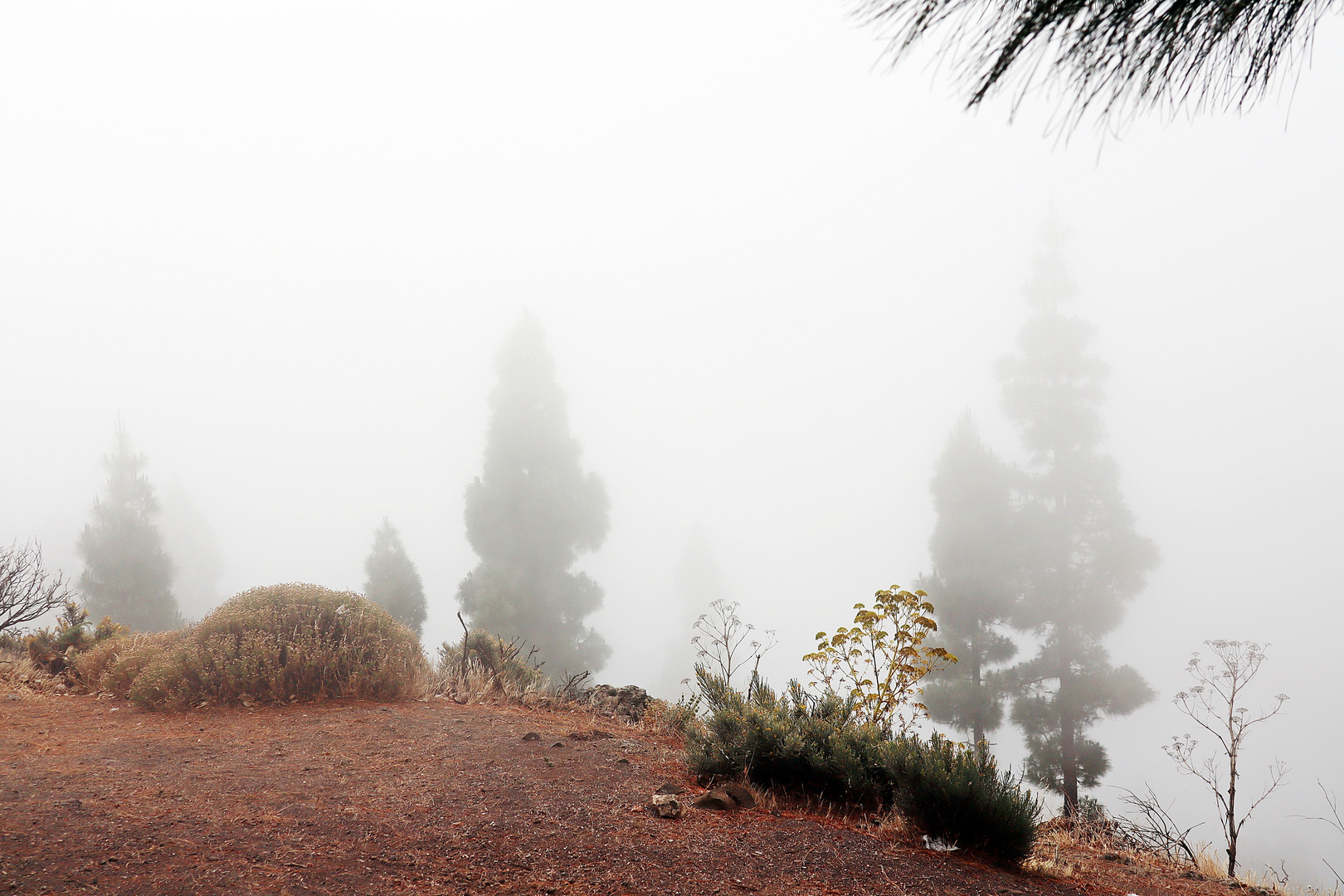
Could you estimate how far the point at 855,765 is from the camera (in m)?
3.59

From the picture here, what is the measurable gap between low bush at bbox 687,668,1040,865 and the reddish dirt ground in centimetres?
16

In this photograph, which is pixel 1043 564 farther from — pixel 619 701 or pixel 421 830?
pixel 421 830

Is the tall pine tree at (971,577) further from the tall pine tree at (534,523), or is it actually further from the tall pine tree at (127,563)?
the tall pine tree at (127,563)

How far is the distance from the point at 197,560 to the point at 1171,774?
43.6m

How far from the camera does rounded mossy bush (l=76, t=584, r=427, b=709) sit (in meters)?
5.79

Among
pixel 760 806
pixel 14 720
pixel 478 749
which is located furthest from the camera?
pixel 14 720

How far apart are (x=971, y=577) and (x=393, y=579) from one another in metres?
14.2

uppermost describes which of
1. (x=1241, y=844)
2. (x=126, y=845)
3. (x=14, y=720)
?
(x=126, y=845)

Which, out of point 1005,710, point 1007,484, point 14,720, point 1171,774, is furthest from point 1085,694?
point 1171,774

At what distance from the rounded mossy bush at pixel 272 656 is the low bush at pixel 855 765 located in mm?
3507

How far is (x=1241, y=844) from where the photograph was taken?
18422mm

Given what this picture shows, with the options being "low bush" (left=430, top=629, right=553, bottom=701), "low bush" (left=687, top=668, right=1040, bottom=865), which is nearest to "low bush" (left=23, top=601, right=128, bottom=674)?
"low bush" (left=430, top=629, right=553, bottom=701)

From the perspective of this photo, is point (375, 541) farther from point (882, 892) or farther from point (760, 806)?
point (882, 892)

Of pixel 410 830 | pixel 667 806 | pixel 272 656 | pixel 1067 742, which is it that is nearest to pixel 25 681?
pixel 272 656
